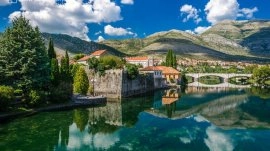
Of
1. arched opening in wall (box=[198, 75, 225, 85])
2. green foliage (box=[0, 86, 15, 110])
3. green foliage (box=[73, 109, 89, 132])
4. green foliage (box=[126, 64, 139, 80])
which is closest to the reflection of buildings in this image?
green foliage (box=[126, 64, 139, 80])

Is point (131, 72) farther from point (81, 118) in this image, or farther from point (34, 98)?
point (34, 98)

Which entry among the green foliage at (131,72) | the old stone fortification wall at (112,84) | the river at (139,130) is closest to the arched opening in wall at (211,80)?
the green foliage at (131,72)

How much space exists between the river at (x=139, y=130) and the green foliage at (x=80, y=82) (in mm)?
6700

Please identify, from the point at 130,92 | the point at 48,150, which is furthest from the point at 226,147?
the point at 130,92

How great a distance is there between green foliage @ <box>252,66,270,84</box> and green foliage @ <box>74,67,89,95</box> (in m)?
75.0

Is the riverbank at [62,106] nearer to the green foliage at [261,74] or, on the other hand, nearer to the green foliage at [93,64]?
the green foliage at [93,64]

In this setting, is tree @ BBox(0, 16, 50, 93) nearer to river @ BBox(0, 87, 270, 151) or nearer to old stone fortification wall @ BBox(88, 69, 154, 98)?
river @ BBox(0, 87, 270, 151)

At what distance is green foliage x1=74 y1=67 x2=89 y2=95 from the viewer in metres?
56.4

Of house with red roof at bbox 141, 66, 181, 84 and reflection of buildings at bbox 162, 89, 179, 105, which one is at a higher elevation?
house with red roof at bbox 141, 66, 181, 84

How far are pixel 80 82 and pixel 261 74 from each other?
7691 cm

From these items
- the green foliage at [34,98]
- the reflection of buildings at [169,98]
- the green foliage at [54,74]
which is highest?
the green foliage at [54,74]

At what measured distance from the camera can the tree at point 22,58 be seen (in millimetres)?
43969

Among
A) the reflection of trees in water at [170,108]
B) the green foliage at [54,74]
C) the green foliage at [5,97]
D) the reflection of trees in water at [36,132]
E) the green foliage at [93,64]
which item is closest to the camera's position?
the reflection of trees in water at [36,132]

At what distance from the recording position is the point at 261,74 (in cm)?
11406
